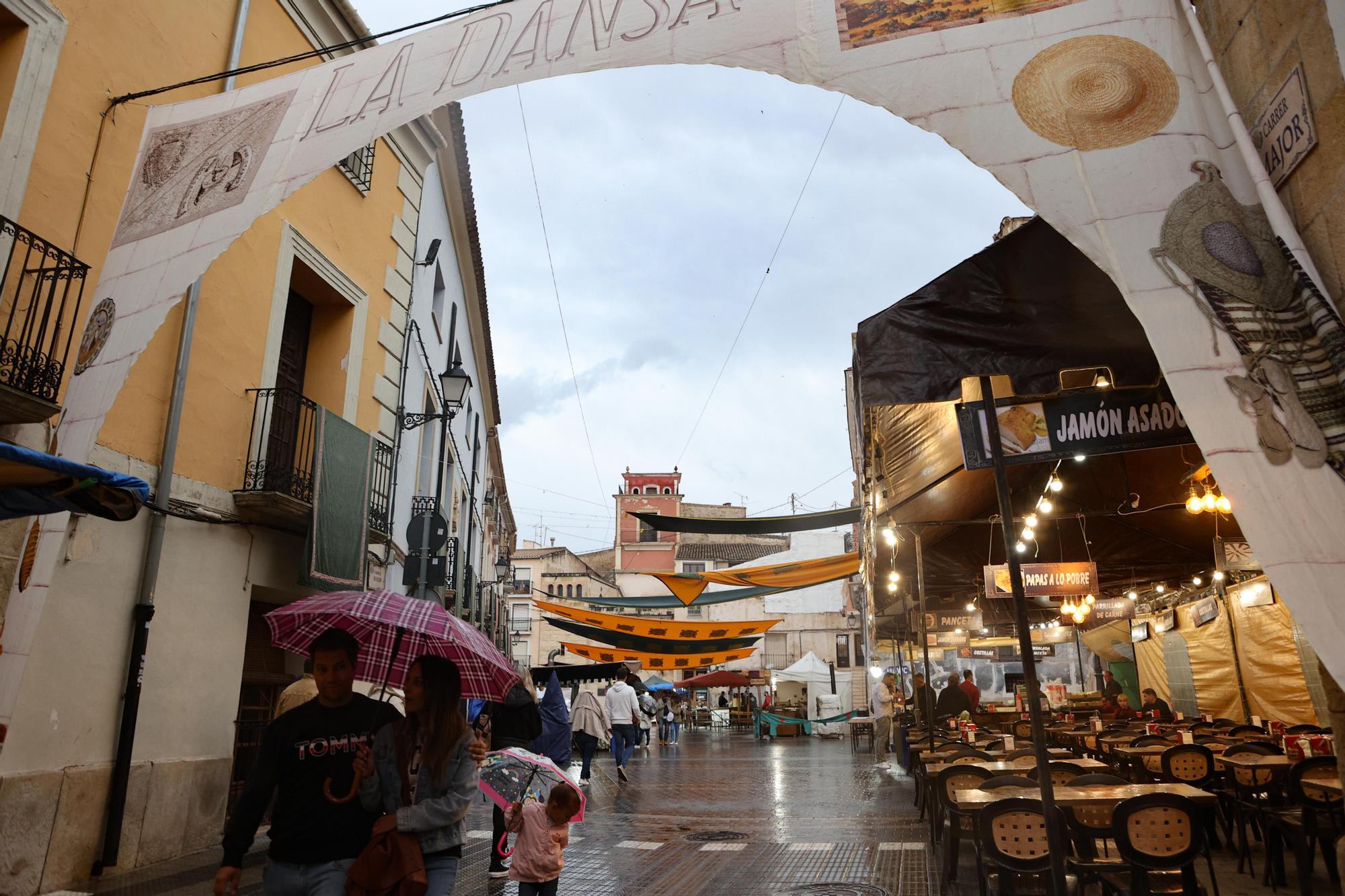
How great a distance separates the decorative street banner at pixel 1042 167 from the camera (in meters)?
2.81

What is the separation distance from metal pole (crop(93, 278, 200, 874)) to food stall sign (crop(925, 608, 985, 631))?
13.1 metres

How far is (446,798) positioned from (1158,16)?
4.38 metres

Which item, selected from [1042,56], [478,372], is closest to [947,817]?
[1042,56]

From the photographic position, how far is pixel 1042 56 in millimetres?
3588

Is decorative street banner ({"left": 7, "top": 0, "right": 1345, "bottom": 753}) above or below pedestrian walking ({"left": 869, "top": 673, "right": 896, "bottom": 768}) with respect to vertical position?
above

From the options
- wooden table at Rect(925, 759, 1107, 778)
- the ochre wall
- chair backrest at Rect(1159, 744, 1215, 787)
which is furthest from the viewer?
chair backrest at Rect(1159, 744, 1215, 787)

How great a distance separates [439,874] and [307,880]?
1.60 ft

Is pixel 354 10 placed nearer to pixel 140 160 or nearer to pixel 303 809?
pixel 140 160

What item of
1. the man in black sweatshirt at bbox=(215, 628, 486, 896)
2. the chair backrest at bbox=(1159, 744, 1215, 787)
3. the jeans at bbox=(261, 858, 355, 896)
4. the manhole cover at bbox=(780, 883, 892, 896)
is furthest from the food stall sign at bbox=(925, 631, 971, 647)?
the jeans at bbox=(261, 858, 355, 896)

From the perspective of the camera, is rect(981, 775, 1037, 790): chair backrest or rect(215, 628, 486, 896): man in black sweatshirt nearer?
rect(215, 628, 486, 896): man in black sweatshirt

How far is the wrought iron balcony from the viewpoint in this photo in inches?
322

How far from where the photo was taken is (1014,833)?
187 inches

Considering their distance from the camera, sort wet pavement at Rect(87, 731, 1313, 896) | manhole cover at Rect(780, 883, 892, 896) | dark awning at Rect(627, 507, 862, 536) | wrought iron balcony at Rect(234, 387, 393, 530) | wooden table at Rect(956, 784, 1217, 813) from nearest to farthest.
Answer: wooden table at Rect(956, 784, 1217, 813), manhole cover at Rect(780, 883, 892, 896), wet pavement at Rect(87, 731, 1313, 896), wrought iron balcony at Rect(234, 387, 393, 530), dark awning at Rect(627, 507, 862, 536)

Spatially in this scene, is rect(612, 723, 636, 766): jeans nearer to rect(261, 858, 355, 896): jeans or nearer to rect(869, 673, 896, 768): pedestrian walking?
rect(869, 673, 896, 768): pedestrian walking
